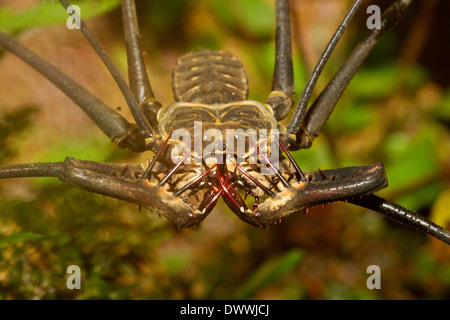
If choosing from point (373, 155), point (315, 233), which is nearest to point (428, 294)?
point (315, 233)

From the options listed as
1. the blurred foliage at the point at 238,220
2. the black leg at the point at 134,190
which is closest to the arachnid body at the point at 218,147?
the black leg at the point at 134,190

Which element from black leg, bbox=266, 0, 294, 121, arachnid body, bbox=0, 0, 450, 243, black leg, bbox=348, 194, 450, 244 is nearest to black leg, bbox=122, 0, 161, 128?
arachnid body, bbox=0, 0, 450, 243

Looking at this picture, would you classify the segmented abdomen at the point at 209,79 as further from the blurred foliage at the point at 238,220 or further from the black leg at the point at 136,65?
the blurred foliage at the point at 238,220

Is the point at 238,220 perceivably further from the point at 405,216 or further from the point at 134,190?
the point at 134,190

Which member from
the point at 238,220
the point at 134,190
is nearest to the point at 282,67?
the point at 134,190

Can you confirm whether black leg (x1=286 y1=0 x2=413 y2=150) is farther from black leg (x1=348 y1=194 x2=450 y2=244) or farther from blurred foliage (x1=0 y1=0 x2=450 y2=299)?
blurred foliage (x1=0 y1=0 x2=450 y2=299)
